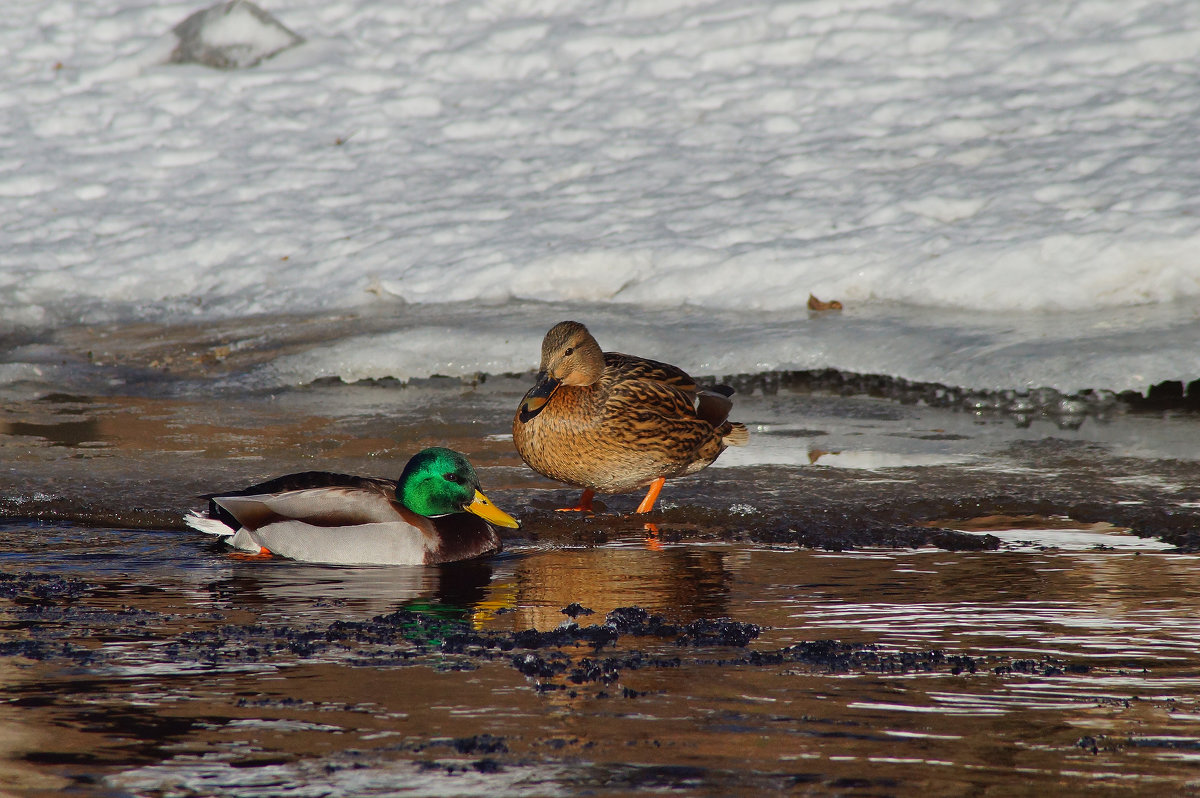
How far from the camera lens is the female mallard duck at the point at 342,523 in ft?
16.2

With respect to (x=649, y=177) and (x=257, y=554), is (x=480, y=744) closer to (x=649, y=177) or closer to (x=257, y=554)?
(x=257, y=554)

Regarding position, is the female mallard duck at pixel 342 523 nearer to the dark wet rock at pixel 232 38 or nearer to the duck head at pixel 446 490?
the duck head at pixel 446 490

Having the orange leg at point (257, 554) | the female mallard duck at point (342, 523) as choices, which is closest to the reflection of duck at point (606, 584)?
the female mallard duck at point (342, 523)

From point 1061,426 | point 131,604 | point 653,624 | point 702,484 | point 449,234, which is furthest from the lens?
point 449,234

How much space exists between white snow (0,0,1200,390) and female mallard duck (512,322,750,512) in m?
1.78

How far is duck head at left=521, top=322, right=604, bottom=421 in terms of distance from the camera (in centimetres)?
543

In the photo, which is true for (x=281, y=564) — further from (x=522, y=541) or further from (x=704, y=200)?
(x=704, y=200)

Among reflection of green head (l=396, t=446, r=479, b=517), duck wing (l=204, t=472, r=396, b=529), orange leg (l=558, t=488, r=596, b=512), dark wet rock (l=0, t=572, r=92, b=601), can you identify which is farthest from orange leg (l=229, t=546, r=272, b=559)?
orange leg (l=558, t=488, r=596, b=512)

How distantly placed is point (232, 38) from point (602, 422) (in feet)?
30.9

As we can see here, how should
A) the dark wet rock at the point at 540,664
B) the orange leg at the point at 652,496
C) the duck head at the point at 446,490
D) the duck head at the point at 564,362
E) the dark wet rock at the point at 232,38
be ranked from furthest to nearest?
the dark wet rock at the point at 232,38, the orange leg at the point at 652,496, the duck head at the point at 564,362, the duck head at the point at 446,490, the dark wet rock at the point at 540,664

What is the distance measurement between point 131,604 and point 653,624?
1647 millimetres

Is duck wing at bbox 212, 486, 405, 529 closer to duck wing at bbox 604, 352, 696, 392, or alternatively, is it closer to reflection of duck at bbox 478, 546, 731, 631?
reflection of duck at bbox 478, 546, 731, 631

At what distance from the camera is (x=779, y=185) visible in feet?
33.2

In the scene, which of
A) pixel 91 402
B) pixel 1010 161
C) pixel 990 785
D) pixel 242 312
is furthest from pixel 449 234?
pixel 990 785
